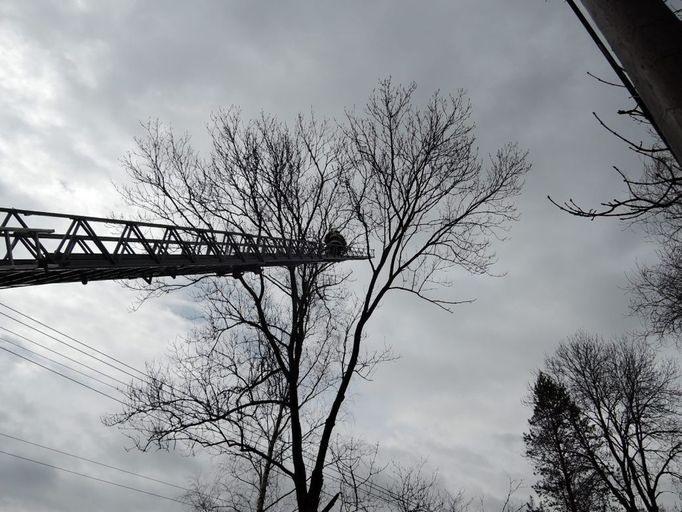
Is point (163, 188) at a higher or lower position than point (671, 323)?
higher

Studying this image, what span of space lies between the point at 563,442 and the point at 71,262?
933 inches

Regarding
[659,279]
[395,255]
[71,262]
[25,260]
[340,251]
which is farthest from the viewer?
[340,251]

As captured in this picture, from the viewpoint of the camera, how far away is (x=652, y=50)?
120 cm

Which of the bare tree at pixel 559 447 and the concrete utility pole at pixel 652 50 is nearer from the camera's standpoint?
the concrete utility pole at pixel 652 50

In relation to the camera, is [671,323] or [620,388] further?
[620,388]

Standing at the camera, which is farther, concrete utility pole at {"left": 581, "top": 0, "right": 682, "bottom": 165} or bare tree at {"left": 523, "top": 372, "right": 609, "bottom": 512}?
bare tree at {"left": 523, "top": 372, "right": 609, "bottom": 512}

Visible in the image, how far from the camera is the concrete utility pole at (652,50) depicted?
1.10 metres

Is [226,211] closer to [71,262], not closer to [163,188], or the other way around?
[163,188]

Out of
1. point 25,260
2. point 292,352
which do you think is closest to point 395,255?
point 292,352

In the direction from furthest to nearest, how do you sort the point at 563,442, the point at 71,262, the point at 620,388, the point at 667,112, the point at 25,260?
the point at 563,442, the point at 620,388, the point at 71,262, the point at 25,260, the point at 667,112

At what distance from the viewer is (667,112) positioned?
110 centimetres

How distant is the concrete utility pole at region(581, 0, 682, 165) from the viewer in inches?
43.4

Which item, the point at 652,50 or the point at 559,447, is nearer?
the point at 652,50

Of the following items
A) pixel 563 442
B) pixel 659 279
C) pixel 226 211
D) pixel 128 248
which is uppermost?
pixel 226 211
